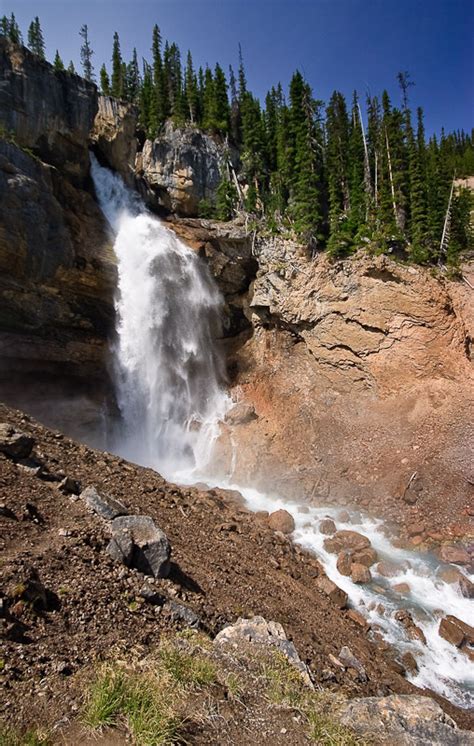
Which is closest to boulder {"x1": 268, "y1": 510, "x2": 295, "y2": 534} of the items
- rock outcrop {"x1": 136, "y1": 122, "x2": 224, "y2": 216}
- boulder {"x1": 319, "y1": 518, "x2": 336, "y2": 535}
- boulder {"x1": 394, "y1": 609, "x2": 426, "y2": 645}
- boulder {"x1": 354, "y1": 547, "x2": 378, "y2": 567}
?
boulder {"x1": 319, "y1": 518, "x2": 336, "y2": 535}

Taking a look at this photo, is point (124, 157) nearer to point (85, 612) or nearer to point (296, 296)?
point (296, 296)

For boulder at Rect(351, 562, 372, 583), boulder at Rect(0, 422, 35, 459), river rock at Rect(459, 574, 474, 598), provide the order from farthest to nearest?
boulder at Rect(351, 562, 372, 583) < river rock at Rect(459, 574, 474, 598) < boulder at Rect(0, 422, 35, 459)

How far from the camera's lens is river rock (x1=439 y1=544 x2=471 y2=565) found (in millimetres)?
14418

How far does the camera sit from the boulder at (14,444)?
9.51 metres

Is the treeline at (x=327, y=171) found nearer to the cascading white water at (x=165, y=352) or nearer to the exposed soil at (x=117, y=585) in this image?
the cascading white water at (x=165, y=352)

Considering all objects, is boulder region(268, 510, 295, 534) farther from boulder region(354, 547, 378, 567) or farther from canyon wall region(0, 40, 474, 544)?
canyon wall region(0, 40, 474, 544)

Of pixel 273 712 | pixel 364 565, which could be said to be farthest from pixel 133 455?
pixel 273 712

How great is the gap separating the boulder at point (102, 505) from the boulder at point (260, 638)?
3.44 meters

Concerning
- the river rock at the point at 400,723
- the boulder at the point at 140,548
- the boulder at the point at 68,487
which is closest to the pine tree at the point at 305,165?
the boulder at the point at 68,487

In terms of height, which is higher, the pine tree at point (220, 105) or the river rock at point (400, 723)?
the pine tree at point (220, 105)

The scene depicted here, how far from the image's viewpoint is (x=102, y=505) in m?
8.54

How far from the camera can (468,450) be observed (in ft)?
61.0

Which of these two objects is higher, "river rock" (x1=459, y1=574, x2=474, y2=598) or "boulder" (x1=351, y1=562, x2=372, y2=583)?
"boulder" (x1=351, y1=562, x2=372, y2=583)

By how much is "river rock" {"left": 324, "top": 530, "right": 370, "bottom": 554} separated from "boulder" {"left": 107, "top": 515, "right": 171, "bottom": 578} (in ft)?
30.9
